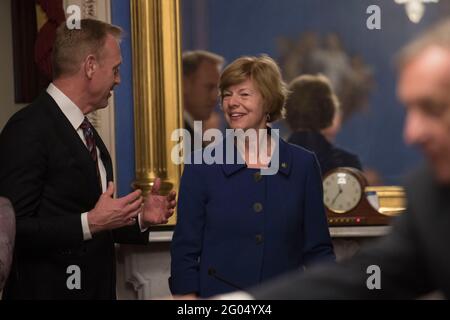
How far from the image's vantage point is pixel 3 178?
3.28 metres

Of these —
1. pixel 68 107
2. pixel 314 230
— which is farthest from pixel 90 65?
pixel 314 230

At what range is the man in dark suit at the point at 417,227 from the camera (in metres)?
1.45

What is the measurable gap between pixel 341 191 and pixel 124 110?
1.21 metres

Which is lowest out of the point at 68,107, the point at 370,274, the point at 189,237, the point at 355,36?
the point at 189,237

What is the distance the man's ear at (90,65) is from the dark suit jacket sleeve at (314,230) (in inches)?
35.2

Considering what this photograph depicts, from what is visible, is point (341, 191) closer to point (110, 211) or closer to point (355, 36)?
point (355, 36)

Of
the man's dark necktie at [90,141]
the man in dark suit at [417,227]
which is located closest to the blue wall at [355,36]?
the man's dark necktie at [90,141]

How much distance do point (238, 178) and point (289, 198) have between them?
0.19 meters

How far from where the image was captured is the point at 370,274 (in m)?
1.76

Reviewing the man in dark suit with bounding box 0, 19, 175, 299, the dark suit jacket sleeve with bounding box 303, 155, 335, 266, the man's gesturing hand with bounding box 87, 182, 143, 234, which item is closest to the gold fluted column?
Answer: the man in dark suit with bounding box 0, 19, 175, 299

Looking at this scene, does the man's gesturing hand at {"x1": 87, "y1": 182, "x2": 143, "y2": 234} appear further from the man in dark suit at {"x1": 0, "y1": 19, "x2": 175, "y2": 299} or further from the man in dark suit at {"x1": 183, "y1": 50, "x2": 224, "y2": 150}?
the man in dark suit at {"x1": 183, "y1": 50, "x2": 224, "y2": 150}
